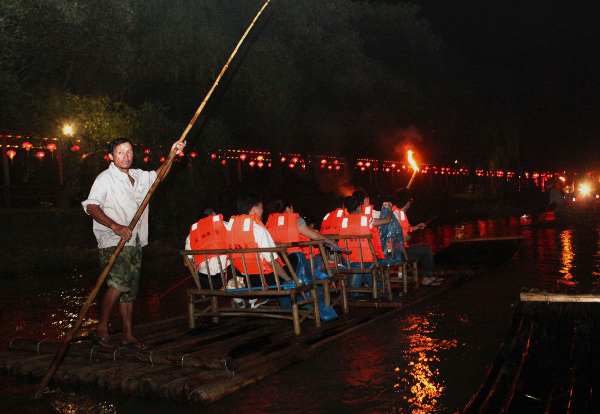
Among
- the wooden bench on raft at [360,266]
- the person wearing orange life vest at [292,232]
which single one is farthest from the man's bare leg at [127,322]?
the wooden bench on raft at [360,266]

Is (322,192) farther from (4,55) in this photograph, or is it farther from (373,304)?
(373,304)

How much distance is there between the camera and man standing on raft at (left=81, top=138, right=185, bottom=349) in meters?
5.71

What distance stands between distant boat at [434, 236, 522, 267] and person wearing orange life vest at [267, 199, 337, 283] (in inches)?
190

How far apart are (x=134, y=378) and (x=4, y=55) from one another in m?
10.7

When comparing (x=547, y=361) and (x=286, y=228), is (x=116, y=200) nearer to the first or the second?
(x=286, y=228)

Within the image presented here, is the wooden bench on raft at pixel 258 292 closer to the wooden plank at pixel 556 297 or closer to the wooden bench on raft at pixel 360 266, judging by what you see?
the wooden bench on raft at pixel 360 266

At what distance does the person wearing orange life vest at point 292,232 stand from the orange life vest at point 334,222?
1.97 feet

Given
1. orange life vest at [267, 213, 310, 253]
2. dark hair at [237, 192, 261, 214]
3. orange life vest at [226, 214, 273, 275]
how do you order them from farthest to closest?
orange life vest at [267, 213, 310, 253], dark hair at [237, 192, 261, 214], orange life vest at [226, 214, 273, 275]

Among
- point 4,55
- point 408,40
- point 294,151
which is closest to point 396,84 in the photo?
point 408,40

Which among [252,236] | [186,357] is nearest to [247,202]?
[252,236]

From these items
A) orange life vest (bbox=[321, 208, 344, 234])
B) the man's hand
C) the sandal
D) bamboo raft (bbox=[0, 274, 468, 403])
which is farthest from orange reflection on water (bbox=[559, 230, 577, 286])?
the man's hand

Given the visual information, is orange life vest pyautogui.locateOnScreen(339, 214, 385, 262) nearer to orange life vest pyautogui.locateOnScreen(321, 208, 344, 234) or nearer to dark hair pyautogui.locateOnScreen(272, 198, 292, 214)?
orange life vest pyautogui.locateOnScreen(321, 208, 344, 234)

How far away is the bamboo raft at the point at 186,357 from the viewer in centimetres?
477

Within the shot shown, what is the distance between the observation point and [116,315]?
8.98m
